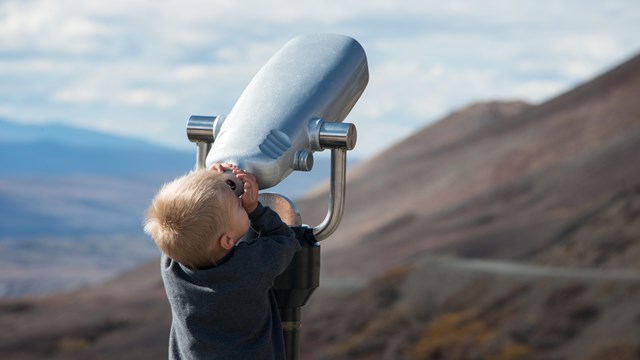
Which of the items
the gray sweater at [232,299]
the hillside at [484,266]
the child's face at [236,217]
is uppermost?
the hillside at [484,266]

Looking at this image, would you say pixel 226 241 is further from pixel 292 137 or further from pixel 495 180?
pixel 495 180

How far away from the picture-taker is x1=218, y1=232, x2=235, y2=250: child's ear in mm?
2941

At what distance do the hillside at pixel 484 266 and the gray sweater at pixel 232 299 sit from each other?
19.5 metres

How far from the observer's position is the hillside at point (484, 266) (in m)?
24.9

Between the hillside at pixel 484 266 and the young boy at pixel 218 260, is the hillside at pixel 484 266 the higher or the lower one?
the higher one

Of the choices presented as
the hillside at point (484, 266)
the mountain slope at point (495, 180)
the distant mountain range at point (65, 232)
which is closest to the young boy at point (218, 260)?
the hillside at point (484, 266)

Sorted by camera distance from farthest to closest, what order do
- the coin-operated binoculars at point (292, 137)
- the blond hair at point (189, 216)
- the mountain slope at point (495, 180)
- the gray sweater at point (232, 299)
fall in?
1. the mountain slope at point (495, 180)
2. the coin-operated binoculars at point (292, 137)
3. the gray sweater at point (232, 299)
4. the blond hair at point (189, 216)

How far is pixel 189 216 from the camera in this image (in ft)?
9.44

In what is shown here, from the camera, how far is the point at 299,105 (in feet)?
11.0

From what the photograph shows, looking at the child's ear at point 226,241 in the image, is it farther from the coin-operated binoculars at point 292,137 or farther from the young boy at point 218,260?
the coin-operated binoculars at point 292,137

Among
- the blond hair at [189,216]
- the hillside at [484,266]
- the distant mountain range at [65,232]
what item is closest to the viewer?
the blond hair at [189,216]

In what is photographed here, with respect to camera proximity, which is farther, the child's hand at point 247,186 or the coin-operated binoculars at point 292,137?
the coin-operated binoculars at point 292,137

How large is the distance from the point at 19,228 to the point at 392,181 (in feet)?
354

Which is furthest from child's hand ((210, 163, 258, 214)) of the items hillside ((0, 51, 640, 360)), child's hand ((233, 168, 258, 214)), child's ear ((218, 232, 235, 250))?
hillside ((0, 51, 640, 360))
